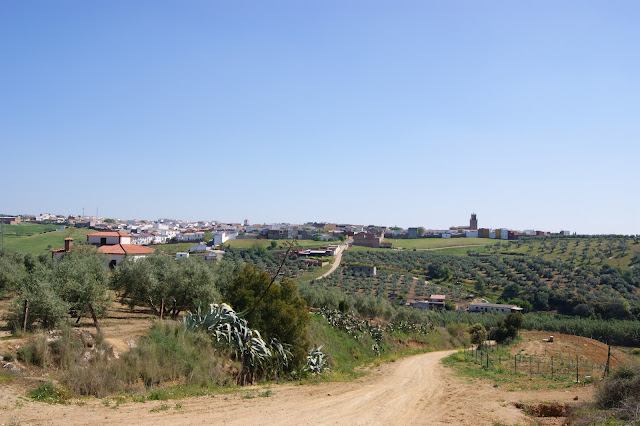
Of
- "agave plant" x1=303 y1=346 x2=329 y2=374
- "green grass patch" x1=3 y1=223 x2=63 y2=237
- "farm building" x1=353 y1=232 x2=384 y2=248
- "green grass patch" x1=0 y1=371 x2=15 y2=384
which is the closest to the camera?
"green grass patch" x1=0 y1=371 x2=15 y2=384

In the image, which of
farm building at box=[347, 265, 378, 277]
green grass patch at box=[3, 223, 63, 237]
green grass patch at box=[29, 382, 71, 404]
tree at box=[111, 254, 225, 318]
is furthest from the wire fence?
green grass patch at box=[3, 223, 63, 237]

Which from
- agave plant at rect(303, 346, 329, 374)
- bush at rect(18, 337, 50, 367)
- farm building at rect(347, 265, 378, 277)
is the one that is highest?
→ bush at rect(18, 337, 50, 367)

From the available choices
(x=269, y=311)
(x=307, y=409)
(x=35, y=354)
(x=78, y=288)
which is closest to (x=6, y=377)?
(x=35, y=354)

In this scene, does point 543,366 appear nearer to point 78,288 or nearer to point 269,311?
point 269,311

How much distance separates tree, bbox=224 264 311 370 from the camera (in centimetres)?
1809

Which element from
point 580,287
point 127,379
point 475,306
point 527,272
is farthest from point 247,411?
point 527,272

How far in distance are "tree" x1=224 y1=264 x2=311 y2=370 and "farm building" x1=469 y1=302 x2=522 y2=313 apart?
1948 inches

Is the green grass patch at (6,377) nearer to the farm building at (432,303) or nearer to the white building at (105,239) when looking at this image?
the white building at (105,239)

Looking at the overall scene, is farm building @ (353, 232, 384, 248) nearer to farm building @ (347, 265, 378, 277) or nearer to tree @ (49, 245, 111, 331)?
farm building @ (347, 265, 378, 277)

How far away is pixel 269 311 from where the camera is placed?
18.4 metres

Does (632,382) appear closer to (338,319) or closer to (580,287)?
(338,319)

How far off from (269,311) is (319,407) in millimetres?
6589

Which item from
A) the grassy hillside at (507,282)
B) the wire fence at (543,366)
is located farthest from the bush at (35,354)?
the grassy hillside at (507,282)

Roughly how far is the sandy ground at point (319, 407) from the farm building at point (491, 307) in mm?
48904
